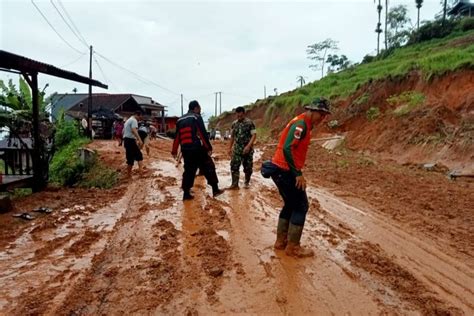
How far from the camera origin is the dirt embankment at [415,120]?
11834mm

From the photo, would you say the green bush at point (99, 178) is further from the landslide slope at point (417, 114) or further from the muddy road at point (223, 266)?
the landslide slope at point (417, 114)

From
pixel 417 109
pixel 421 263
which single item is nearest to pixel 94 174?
pixel 421 263

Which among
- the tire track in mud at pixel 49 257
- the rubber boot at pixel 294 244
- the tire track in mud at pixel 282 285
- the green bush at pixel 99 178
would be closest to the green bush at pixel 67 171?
the green bush at pixel 99 178

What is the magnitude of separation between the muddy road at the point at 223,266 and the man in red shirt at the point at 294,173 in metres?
0.21

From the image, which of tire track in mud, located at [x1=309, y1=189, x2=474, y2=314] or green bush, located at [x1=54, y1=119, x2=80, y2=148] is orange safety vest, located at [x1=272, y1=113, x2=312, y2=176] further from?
green bush, located at [x1=54, y1=119, x2=80, y2=148]

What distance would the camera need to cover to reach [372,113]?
60.2ft

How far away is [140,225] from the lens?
6078mm

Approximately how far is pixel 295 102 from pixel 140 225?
25504 mm

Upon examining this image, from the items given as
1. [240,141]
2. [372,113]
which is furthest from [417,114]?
[240,141]

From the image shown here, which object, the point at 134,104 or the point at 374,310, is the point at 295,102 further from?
the point at 374,310

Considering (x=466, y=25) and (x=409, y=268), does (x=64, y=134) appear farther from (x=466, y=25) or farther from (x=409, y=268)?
(x=466, y=25)

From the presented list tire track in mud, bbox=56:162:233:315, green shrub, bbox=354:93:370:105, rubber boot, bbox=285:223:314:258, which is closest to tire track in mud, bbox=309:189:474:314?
rubber boot, bbox=285:223:314:258

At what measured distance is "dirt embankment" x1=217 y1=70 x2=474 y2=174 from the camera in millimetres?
11834

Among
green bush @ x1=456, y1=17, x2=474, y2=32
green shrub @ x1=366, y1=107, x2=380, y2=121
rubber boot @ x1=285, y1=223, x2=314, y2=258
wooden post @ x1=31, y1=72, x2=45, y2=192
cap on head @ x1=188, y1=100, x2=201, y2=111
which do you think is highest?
green bush @ x1=456, y1=17, x2=474, y2=32
